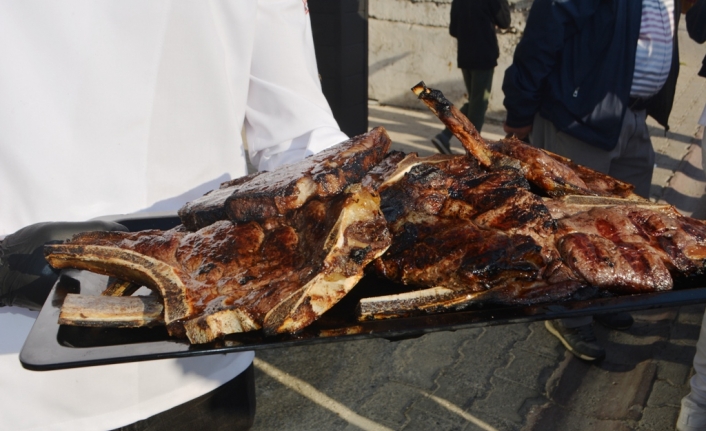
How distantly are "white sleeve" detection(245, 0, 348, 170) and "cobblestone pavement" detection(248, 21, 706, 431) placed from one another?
183cm

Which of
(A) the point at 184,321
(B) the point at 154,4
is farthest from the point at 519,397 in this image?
(B) the point at 154,4

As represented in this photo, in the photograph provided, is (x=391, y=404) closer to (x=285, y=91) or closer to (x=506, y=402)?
(x=506, y=402)

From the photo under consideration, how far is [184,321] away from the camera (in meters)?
1.69

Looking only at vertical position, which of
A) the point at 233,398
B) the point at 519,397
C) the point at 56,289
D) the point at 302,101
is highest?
the point at 302,101

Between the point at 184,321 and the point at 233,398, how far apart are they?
1293mm

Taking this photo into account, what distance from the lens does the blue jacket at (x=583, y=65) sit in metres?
4.51

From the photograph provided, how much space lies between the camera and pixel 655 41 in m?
4.55

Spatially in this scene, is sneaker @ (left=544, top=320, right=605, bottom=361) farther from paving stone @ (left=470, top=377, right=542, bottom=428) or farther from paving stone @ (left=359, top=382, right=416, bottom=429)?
paving stone @ (left=359, top=382, right=416, bottom=429)

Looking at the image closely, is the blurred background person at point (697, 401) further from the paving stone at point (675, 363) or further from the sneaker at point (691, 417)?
the paving stone at point (675, 363)

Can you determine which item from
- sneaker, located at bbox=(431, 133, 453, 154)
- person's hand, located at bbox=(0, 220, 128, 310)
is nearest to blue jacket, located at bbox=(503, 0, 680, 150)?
sneaker, located at bbox=(431, 133, 453, 154)

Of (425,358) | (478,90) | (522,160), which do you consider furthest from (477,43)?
(522,160)

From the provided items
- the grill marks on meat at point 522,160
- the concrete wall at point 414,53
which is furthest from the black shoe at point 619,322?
the concrete wall at point 414,53

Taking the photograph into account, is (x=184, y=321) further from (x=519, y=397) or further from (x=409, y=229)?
(x=519, y=397)

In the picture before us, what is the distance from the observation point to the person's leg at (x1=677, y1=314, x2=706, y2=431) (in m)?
3.56
